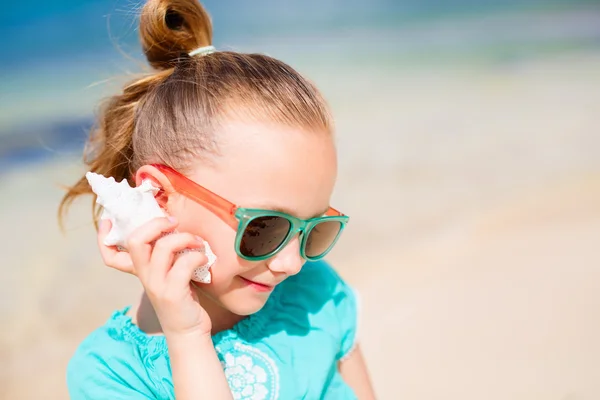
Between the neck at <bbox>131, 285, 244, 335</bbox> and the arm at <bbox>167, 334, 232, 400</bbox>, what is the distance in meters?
0.32

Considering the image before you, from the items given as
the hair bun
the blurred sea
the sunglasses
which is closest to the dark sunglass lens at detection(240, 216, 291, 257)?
the sunglasses

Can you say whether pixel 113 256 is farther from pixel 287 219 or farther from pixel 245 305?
pixel 287 219

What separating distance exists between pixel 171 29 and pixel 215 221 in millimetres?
826

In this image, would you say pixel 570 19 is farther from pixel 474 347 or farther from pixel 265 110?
pixel 265 110

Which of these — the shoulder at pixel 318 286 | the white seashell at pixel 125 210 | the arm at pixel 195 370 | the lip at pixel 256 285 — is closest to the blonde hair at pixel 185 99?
the white seashell at pixel 125 210

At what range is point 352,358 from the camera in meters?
2.61

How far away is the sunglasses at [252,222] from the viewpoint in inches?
75.1

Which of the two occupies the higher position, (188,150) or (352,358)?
(188,150)

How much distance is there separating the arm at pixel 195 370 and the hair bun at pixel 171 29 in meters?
1.05

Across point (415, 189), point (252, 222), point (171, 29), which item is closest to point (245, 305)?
point (252, 222)

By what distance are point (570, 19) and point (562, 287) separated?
7.39 meters

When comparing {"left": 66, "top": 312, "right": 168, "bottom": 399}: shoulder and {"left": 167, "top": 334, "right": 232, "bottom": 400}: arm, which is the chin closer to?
{"left": 167, "top": 334, "right": 232, "bottom": 400}: arm

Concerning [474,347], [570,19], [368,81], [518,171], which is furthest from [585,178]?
[570,19]

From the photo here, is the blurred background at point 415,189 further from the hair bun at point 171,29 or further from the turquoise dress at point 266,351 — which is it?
the turquoise dress at point 266,351
